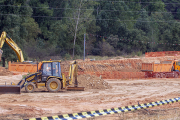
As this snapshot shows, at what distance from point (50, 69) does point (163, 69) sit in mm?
18187

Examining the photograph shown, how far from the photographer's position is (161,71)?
28.6 m

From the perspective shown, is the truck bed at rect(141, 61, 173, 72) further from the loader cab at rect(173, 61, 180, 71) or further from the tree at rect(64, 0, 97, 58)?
the tree at rect(64, 0, 97, 58)

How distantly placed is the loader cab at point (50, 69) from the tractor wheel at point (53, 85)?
0.35m

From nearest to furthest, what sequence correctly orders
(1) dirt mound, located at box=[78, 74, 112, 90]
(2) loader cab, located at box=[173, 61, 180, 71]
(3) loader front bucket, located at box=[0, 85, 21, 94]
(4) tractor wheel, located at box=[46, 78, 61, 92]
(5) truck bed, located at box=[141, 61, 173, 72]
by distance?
(3) loader front bucket, located at box=[0, 85, 21, 94] < (4) tractor wheel, located at box=[46, 78, 61, 92] < (1) dirt mound, located at box=[78, 74, 112, 90] < (5) truck bed, located at box=[141, 61, 173, 72] < (2) loader cab, located at box=[173, 61, 180, 71]

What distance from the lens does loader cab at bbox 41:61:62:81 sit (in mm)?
15177

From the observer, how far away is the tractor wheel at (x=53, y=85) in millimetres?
15243

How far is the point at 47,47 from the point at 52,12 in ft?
31.4

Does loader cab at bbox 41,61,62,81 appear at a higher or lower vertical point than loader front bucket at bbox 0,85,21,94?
higher

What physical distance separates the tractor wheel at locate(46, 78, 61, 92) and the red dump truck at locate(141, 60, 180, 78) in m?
15.0

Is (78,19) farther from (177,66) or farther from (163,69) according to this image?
(177,66)

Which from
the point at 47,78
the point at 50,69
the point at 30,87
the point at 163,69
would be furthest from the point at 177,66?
the point at 30,87

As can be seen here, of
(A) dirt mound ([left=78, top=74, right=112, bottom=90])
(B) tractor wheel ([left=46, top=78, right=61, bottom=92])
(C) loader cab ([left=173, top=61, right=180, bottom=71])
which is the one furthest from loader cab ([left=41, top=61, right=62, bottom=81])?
(C) loader cab ([left=173, top=61, right=180, bottom=71])

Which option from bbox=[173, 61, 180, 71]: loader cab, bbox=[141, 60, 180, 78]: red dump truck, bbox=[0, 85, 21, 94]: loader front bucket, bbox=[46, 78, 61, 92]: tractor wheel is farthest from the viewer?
bbox=[173, 61, 180, 71]: loader cab

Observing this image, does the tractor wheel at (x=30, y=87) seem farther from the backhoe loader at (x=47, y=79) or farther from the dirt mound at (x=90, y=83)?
the dirt mound at (x=90, y=83)
